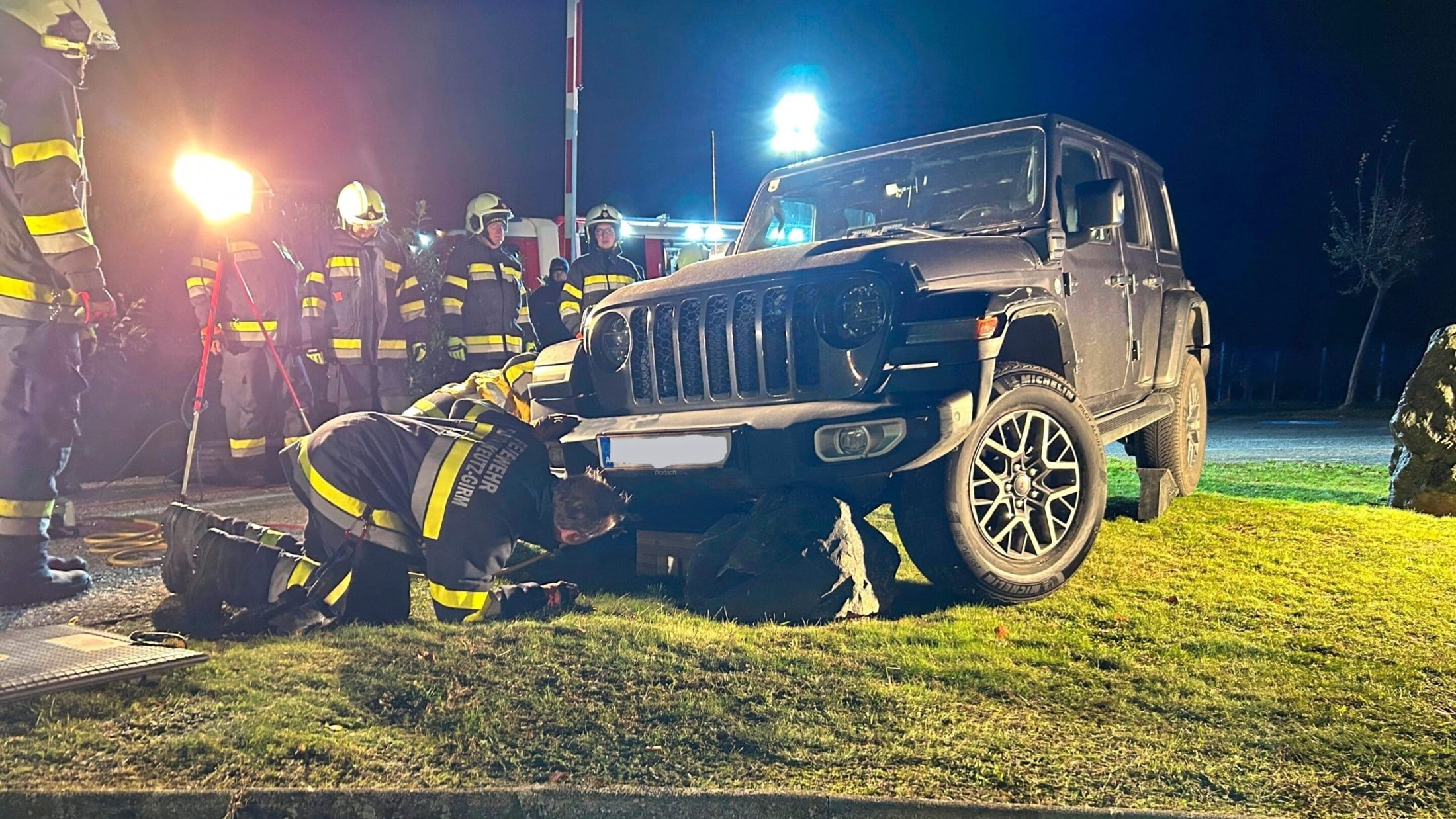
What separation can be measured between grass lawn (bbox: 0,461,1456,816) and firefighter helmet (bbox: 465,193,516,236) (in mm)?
5745

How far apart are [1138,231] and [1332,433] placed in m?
8.94

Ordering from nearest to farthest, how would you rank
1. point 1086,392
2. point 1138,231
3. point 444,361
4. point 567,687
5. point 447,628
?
1. point 567,687
2. point 447,628
3. point 1086,392
4. point 1138,231
5. point 444,361

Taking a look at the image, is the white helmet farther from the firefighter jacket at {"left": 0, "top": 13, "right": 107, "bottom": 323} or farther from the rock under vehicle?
the rock under vehicle

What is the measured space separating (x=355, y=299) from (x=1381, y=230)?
19.6 meters

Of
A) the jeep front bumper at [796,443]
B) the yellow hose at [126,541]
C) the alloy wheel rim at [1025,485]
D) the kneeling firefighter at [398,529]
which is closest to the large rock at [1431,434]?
the alloy wheel rim at [1025,485]

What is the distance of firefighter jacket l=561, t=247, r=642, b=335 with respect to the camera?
8.79 meters

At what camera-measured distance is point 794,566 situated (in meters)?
3.47

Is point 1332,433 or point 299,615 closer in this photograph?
point 299,615

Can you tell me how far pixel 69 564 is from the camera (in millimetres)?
4301

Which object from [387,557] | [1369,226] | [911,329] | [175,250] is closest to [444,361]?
[175,250]

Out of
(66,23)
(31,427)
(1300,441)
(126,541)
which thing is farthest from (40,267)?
(1300,441)

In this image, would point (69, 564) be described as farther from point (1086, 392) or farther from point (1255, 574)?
point (1255, 574)

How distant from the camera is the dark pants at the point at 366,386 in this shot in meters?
7.91

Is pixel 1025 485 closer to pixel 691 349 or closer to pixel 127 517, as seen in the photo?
pixel 691 349
